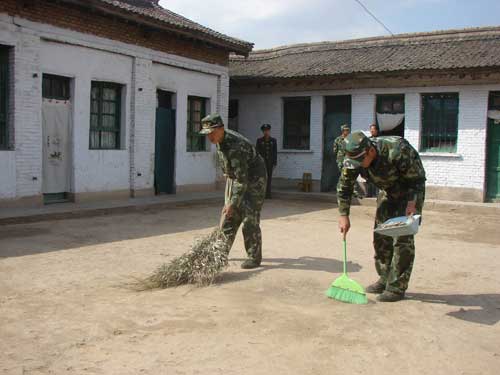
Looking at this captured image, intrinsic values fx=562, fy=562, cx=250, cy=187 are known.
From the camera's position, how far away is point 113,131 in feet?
42.8

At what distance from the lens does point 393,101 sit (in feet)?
52.5

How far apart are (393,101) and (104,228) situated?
9.72 m

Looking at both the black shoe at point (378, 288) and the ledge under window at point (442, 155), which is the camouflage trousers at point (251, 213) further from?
the ledge under window at point (442, 155)

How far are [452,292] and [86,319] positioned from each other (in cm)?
358

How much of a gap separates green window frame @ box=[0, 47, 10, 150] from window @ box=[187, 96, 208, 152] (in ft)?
18.3

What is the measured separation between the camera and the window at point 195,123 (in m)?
15.4

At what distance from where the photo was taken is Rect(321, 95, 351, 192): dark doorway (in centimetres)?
1695

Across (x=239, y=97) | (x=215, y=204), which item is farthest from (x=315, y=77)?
(x=215, y=204)

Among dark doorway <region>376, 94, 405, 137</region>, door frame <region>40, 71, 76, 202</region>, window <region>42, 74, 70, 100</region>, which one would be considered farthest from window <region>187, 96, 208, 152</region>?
dark doorway <region>376, 94, 405, 137</region>

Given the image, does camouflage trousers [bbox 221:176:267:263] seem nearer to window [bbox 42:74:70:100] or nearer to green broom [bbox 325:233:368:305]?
green broom [bbox 325:233:368:305]

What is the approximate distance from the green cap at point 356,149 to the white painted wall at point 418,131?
1087cm

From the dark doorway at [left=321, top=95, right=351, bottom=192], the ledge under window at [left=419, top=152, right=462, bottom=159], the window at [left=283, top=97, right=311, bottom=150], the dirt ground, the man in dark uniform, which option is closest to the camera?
the dirt ground

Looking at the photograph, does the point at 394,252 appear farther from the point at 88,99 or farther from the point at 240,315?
the point at 88,99

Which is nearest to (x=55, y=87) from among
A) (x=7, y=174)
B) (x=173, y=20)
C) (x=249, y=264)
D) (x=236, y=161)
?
(x=7, y=174)
